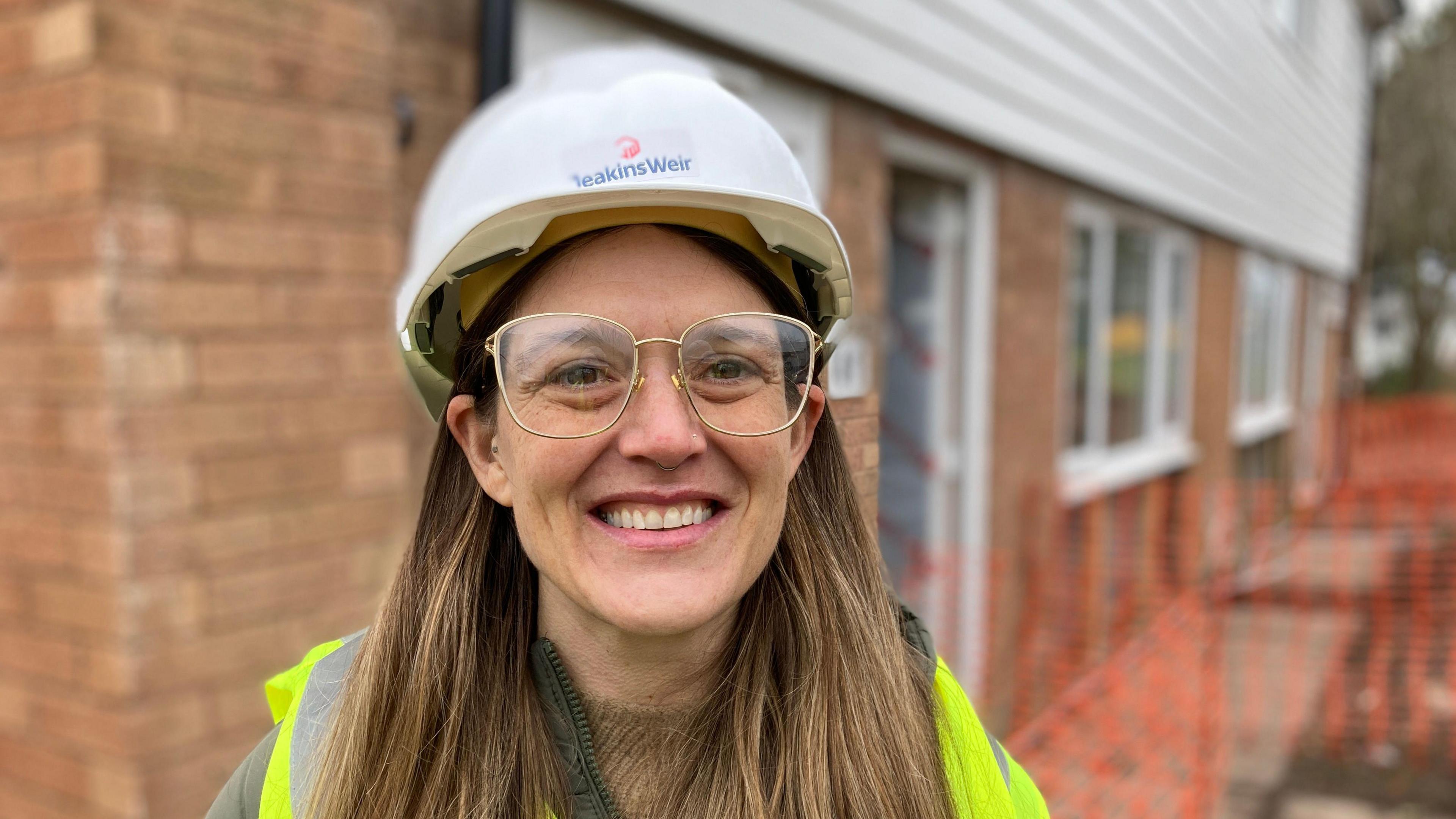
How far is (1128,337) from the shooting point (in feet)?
23.9

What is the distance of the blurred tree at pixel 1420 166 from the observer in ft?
58.8

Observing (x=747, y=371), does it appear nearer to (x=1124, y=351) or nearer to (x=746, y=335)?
(x=746, y=335)

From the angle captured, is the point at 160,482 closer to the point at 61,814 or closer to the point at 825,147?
the point at 61,814

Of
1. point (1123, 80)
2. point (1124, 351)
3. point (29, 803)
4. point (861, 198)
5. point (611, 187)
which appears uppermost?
point (1123, 80)

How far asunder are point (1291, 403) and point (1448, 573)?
5.28 metres

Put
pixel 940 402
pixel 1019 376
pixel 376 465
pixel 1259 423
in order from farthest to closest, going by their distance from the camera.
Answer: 1. pixel 1259 423
2. pixel 1019 376
3. pixel 940 402
4. pixel 376 465

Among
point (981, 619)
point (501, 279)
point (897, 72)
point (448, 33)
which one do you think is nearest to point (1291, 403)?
point (981, 619)

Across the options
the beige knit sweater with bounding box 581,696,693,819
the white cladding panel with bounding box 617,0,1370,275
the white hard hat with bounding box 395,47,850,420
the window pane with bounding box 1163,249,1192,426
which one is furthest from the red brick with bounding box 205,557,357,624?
the window pane with bounding box 1163,249,1192,426

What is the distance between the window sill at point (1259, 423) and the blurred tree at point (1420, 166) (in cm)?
578

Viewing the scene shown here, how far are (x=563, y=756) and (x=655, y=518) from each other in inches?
13.2

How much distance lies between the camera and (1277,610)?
791 centimetres

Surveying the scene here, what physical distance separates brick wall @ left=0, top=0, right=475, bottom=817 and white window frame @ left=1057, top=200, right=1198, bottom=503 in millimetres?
4361

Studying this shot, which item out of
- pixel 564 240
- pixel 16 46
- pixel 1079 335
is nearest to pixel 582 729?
pixel 564 240

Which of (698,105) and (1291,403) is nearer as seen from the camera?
(698,105)
